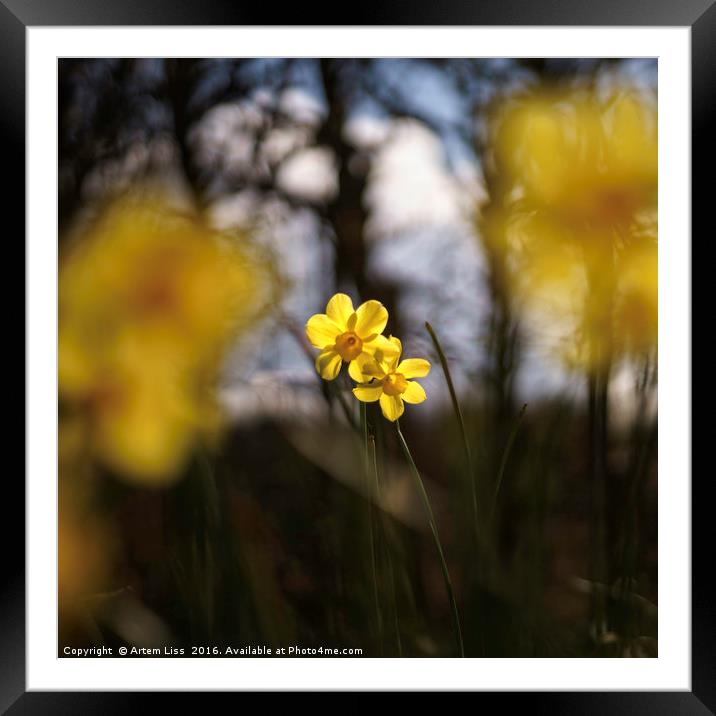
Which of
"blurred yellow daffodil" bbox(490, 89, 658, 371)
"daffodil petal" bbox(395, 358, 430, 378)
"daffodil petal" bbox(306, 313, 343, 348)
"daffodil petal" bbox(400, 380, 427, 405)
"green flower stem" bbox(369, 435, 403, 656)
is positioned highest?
"blurred yellow daffodil" bbox(490, 89, 658, 371)

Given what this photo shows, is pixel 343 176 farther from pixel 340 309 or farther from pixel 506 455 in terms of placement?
pixel 506 455

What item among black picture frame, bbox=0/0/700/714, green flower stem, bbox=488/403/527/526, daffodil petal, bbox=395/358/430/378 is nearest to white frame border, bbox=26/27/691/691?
black picture frame, bbox=0/0/700/714

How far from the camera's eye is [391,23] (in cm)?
108

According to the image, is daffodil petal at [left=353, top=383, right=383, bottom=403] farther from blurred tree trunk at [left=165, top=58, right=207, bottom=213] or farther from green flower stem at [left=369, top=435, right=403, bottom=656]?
blurred tree trunk at [left=165, top=58, right=207, bottom=213]

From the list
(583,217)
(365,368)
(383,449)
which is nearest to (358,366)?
(365,368)

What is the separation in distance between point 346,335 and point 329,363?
2.2 inches

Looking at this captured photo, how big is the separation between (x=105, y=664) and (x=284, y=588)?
354 mm

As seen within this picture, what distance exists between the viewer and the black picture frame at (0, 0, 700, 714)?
3.51 feet

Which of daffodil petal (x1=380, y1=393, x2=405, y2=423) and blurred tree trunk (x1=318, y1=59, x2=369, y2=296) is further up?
blurred tree trunk (x1=318, y1=59, x2=369, y2=296)

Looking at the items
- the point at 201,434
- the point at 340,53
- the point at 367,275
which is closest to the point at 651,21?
the point at 340,53

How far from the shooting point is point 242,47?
3.70ft

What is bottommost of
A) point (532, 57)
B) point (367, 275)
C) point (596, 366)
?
point (596, 366)

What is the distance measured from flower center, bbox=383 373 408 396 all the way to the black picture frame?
1.70 feet

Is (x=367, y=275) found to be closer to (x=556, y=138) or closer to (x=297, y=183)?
(x=297, y=183)
